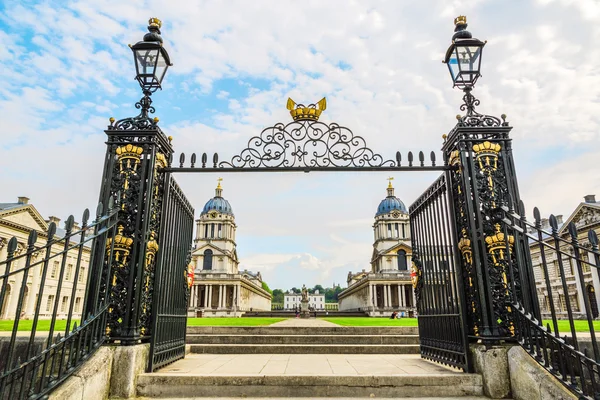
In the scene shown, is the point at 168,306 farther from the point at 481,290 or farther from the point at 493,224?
the point at 493,224

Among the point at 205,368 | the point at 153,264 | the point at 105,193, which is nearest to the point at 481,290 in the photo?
the point at 205,368

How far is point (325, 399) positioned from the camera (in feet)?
16.0

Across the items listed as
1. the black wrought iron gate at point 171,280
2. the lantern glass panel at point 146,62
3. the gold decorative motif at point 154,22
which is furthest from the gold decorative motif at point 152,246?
the gold decorative motif at point 154,22

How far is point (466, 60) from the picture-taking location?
6.40 metres

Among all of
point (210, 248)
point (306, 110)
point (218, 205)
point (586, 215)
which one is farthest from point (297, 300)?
point (306, 110)

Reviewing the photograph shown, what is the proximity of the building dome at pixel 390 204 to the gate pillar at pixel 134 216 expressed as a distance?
69.6 m

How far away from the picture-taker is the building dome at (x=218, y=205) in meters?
80.2

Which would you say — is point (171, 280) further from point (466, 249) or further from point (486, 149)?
point (486, 149)

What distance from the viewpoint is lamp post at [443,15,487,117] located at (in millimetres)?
6328

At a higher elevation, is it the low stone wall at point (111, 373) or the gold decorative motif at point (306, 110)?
the gold decorative motif at point (306, 110)

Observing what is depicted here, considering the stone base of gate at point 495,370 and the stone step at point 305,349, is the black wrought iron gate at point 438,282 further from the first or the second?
the stone step at point 305,349

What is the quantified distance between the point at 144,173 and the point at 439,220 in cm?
496

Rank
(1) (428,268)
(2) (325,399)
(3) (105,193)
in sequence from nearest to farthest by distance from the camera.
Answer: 1. (2) (325,399)
2. (3) (105,193)
3. (1) (428,268)

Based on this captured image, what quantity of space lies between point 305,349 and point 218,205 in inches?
2886
